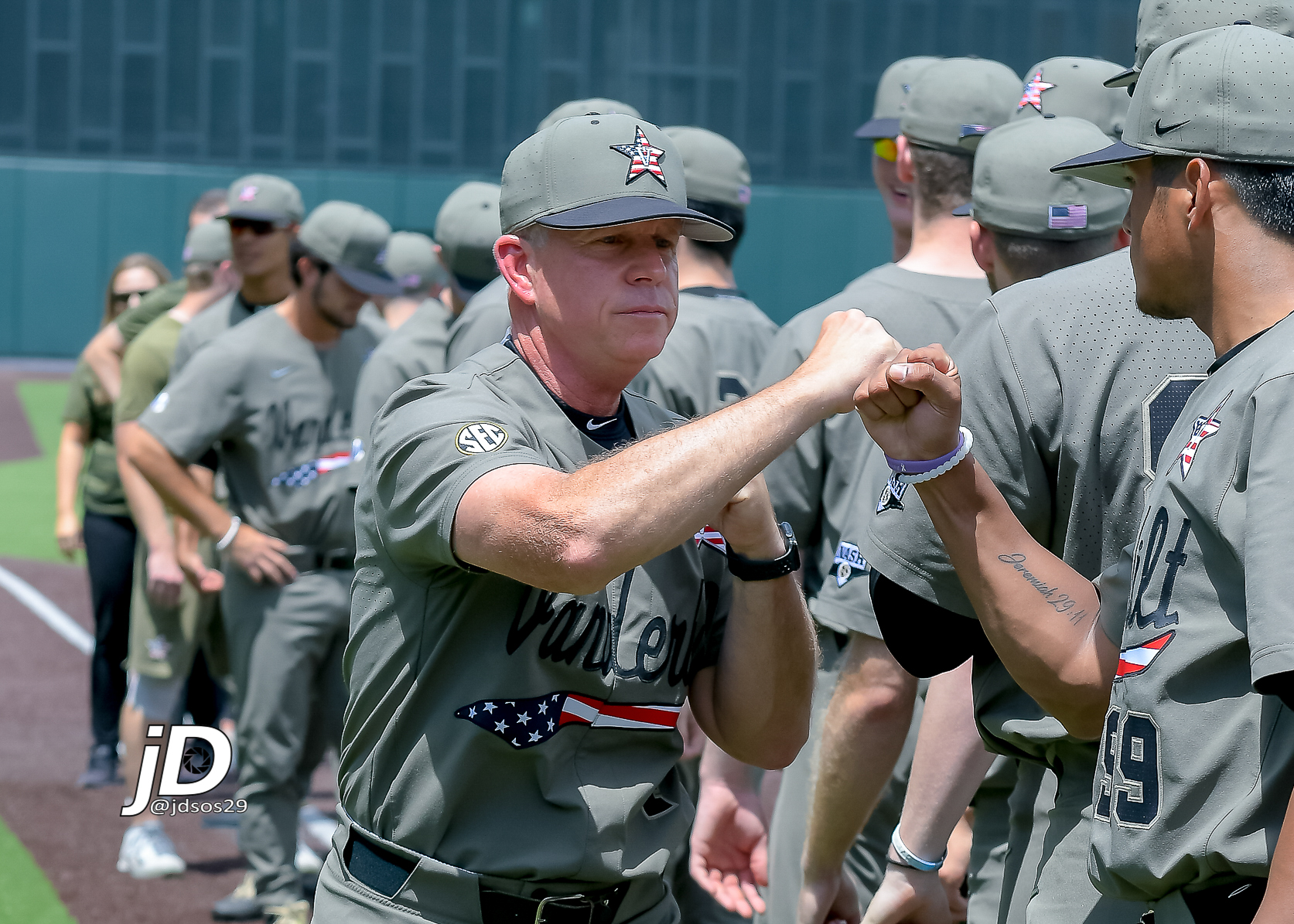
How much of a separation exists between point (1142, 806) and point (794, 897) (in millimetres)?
1948

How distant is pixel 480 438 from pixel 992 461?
908 mm

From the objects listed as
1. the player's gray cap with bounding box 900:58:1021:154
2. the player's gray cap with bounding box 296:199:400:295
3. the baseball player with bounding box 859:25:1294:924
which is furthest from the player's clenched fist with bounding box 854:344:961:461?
the player's gray cap with bounding box 296:199:400:295

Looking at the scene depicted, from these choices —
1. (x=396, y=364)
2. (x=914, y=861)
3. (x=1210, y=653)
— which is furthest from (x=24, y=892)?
(x=1210, y=653)

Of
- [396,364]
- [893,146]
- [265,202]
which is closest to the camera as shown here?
[893,146]

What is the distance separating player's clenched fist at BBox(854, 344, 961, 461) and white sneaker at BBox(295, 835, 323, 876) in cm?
479

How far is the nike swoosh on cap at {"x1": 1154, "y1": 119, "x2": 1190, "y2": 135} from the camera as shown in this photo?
2028 mm

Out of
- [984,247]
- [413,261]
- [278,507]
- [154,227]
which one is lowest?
[154,227]

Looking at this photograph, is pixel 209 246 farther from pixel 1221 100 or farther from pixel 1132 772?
pixel 1132 772

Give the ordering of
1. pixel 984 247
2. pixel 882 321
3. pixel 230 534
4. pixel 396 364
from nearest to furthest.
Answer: pixel 984 247
pixel 882 321
pixel 396 364
pixel 230 534

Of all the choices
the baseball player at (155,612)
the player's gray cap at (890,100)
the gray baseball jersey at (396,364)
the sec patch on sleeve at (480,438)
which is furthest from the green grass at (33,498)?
the sec patch on sleeve at (480,438)

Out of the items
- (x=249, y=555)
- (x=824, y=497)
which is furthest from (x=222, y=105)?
(x=824, y=497)

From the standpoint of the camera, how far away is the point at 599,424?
2680mm

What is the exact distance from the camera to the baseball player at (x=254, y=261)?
263 inches

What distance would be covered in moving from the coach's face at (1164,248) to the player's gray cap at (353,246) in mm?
4414
